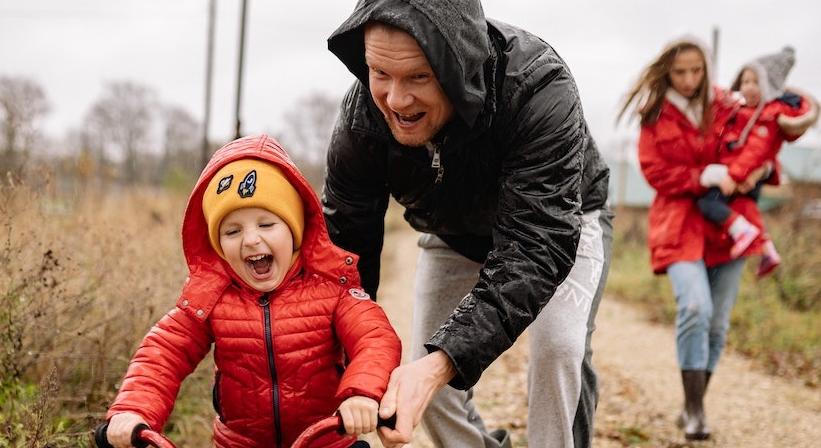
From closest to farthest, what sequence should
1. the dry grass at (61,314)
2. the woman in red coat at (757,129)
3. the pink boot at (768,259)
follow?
the dry grass at (61,314)
the woman in red coat at (757,129)
the pink boot at (768,259)

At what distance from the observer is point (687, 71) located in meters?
4.68

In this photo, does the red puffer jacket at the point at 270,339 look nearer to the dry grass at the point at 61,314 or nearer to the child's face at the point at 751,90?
the dry grass at the point at 61,314

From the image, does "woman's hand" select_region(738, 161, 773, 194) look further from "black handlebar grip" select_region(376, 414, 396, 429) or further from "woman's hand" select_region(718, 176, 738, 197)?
"black handlebar grip" select_region(376, 414, 396, 429)

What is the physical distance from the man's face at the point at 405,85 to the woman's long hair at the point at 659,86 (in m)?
2.52

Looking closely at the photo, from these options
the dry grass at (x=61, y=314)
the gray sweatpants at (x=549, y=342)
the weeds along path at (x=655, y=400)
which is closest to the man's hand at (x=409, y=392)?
the gray sweatpants at (x=549, y=342)

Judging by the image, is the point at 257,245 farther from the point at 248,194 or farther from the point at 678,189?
the point at 678,189

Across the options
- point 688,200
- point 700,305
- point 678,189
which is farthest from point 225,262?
point 688,200

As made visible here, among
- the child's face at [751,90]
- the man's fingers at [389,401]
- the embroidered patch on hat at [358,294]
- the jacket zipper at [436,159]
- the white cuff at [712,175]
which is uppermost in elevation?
the child's face at [751,90]

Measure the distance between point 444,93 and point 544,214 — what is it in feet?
1.55

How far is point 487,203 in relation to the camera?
2898 millimetres

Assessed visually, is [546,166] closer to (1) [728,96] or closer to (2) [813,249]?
(1) [728,96]

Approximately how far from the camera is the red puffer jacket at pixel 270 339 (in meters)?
2.63

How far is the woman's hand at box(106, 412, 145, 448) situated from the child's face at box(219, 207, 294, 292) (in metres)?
0.61

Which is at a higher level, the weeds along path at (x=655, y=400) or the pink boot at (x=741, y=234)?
the pink boot at (x=741, y=234)
